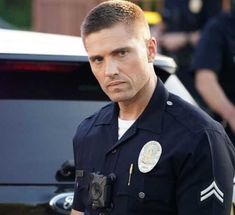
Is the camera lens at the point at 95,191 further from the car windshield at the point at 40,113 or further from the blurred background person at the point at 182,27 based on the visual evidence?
the blurred background person at the point at 182,27

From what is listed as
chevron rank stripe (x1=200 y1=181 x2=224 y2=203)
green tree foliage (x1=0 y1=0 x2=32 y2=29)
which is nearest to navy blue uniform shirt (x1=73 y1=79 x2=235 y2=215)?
chevron rank stripe (x1=200 y1=181 x2=224 y2=203)

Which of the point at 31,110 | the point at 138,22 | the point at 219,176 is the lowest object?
the point at 31,110

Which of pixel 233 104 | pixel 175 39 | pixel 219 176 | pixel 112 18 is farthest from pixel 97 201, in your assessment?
pixel 175 39

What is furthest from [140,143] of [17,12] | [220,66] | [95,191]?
[17,12]

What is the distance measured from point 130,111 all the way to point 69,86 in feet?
2.52

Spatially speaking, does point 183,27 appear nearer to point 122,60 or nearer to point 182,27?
point 182,27

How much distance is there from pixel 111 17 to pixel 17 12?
10.1m

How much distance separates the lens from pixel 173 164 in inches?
97.0

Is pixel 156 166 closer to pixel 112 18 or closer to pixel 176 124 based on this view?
pixel 176 124

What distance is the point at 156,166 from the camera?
247 centimetres

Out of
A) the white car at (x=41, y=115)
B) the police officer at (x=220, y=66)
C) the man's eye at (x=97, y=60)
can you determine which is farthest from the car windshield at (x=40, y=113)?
the police officer at (x=220, y=66)

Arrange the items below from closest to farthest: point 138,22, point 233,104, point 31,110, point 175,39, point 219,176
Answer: point 219,176, point 138,22, point 31,110, point 233,104, point 175,39

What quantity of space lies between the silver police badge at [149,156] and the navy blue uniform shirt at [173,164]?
11mm

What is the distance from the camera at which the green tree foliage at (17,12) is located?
40.8ft
